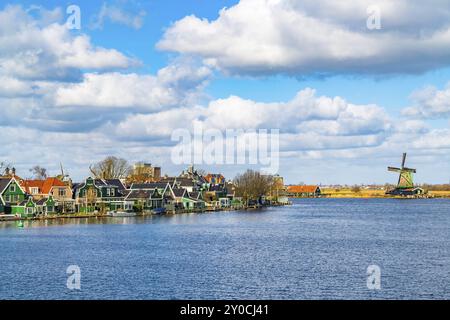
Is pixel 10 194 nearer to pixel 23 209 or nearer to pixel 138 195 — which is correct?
pixel 23 209

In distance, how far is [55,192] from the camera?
96312 millimetres

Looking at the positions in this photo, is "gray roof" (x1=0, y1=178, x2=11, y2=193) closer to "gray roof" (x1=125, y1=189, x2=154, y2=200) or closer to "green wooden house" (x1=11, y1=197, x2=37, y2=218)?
"green wooden house" (x1=11, y1=197, x2=37, y2=218)

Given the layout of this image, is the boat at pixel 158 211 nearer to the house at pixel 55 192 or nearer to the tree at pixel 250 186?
the house at pixel 55 192

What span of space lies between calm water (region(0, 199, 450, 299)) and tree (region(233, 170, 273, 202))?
76067 millimetres

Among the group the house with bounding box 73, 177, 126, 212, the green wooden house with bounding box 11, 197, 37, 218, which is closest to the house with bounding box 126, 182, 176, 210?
the house with bounding box 73, 177, 126, 212

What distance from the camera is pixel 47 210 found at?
296ft

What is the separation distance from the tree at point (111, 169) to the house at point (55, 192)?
2867cm

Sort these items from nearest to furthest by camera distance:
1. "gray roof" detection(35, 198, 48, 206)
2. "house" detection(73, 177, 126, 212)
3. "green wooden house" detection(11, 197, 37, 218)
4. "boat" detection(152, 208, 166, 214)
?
1. "green wooden house" detection(11, 197, 37, 218)
2. "gray roof" detection(35, 198, 48, 206)
3. "house" detection(73, 177, 126, 212)
4. "boat" detection(152, 208, 166, 214)

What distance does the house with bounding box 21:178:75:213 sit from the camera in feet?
314

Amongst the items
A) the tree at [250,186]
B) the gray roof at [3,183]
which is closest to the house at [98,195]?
the gray roof at [3,183]

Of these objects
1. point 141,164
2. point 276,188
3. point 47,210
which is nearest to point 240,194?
point 141,164

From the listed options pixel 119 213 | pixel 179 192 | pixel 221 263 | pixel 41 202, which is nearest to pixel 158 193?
pixel 179 192
